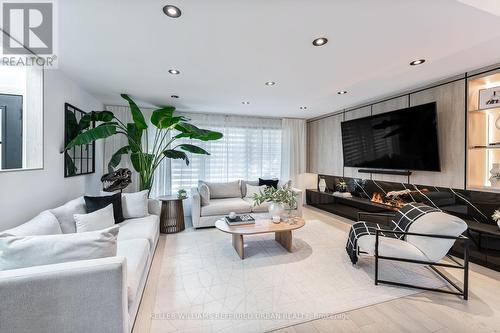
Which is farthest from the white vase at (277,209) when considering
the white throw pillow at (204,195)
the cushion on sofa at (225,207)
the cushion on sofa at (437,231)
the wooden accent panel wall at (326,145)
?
the wooden accent panel wall at (326,145)

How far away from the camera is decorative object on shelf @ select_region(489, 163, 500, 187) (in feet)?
8.87

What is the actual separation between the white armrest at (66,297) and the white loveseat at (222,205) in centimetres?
271

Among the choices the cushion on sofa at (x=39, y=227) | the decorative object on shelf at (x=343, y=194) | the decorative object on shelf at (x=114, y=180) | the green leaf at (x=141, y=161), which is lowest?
the decorative object on shelf at (x=343, y=194)

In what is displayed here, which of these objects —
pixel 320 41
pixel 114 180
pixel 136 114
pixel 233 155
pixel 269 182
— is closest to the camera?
pixel 320 41

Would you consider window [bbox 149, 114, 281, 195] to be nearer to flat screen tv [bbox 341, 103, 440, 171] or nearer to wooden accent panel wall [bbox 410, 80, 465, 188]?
flat screen tv [bbox 341, 103, 440, 171]

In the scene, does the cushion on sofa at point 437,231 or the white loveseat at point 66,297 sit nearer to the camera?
the white loveseat at point 66,297

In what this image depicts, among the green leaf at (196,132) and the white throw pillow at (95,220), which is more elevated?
the green leaf at (196,132)

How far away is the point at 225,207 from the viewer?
13.7 feet

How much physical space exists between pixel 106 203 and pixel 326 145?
15.9ft

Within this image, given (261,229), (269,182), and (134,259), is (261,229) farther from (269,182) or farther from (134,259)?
(269,182)

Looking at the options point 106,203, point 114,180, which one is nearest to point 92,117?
point 114,180

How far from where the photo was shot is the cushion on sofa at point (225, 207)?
13.3 feet

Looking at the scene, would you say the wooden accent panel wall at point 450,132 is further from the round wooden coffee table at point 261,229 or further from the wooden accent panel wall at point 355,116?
the round wooden coffee table at point 261,229

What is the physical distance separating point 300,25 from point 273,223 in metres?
2.40
